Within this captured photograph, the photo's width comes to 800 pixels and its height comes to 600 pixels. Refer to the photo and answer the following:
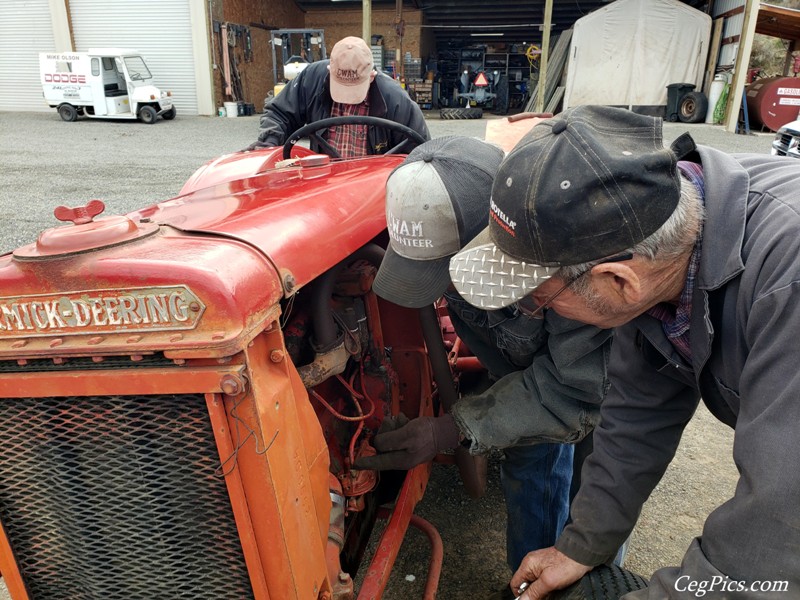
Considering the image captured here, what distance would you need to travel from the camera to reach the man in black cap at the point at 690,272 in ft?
2.94

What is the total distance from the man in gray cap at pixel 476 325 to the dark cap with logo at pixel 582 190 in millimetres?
526

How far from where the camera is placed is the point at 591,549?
150 centimetres

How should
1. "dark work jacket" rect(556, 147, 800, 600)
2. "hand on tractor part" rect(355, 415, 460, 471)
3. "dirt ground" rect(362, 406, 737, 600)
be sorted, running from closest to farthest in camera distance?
1. "dark work jacket" rect(556, 147, 800, 600)
2. "hand on tractor part" rect(355, 415, 460, 471)
3. "dirt ground" rect(362, 406, 737, 600)

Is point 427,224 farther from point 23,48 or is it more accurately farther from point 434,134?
point 23,48

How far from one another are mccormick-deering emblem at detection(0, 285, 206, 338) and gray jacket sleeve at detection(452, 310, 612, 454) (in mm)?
944

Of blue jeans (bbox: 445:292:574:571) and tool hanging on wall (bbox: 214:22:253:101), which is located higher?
tool hanging on wall (bbox: 214:22:253:101)

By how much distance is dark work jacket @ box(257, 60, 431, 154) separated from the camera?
3.44 metres

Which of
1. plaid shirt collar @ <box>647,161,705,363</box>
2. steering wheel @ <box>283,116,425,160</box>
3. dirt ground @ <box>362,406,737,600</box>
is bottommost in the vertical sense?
dirt ground @ <box>362,406,737,600</box>

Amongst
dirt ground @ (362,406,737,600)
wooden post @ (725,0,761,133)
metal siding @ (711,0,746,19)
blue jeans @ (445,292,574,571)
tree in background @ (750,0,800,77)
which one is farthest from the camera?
tree in background @ (750,0,800,77)

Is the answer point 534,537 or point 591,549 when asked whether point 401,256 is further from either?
point 534,537

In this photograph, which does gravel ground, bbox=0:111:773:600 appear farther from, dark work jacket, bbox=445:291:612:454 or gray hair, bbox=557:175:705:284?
gray hair, bbox=557:175:705:284

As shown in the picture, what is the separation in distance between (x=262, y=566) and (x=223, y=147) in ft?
36.1

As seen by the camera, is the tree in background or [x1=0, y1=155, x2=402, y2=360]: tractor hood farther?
the tree in background

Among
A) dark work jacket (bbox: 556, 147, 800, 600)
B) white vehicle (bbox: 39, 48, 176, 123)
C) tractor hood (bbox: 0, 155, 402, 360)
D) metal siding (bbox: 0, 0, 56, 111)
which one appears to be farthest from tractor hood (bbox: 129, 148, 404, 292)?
metal siding (bbox: 0, 0, 56, 111)
